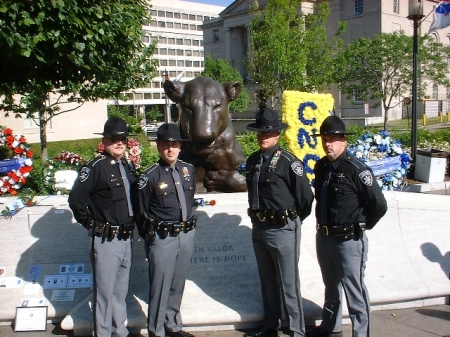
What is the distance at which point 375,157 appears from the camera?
778cm

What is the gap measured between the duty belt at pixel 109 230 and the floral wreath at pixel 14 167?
3415 millimetres

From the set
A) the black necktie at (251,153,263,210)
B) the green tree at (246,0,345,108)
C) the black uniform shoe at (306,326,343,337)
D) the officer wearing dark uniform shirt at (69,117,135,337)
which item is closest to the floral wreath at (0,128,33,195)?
the officer wearing dark uniform shirt at (69,117,135,337)

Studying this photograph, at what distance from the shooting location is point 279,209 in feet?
11.9

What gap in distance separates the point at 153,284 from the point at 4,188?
370 centimetres

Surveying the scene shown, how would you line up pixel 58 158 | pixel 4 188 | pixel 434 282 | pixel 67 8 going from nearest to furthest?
→ pixel 434 282 < pixel 67 8 < pixel 4 188 < pixel 58 158

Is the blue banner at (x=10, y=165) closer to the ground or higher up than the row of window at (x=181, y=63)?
closer to the ground

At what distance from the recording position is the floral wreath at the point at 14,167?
21.0 ft

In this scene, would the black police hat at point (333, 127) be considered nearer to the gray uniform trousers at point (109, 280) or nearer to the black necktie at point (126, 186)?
the black necktie at point (126, 186)

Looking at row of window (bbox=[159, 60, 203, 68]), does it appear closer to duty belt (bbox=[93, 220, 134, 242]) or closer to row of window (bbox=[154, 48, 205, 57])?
row of window (bbox=[154, 48, 205, 57])

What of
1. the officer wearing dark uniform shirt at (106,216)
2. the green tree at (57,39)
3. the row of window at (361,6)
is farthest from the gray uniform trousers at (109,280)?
the row of window at (361,6)

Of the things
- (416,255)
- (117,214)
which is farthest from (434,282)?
(117,214)

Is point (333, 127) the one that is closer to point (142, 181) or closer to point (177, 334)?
point (142, 181)

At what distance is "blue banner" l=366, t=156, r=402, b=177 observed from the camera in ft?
24.0

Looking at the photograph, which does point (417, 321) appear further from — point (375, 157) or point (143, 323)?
point (375, 157)
